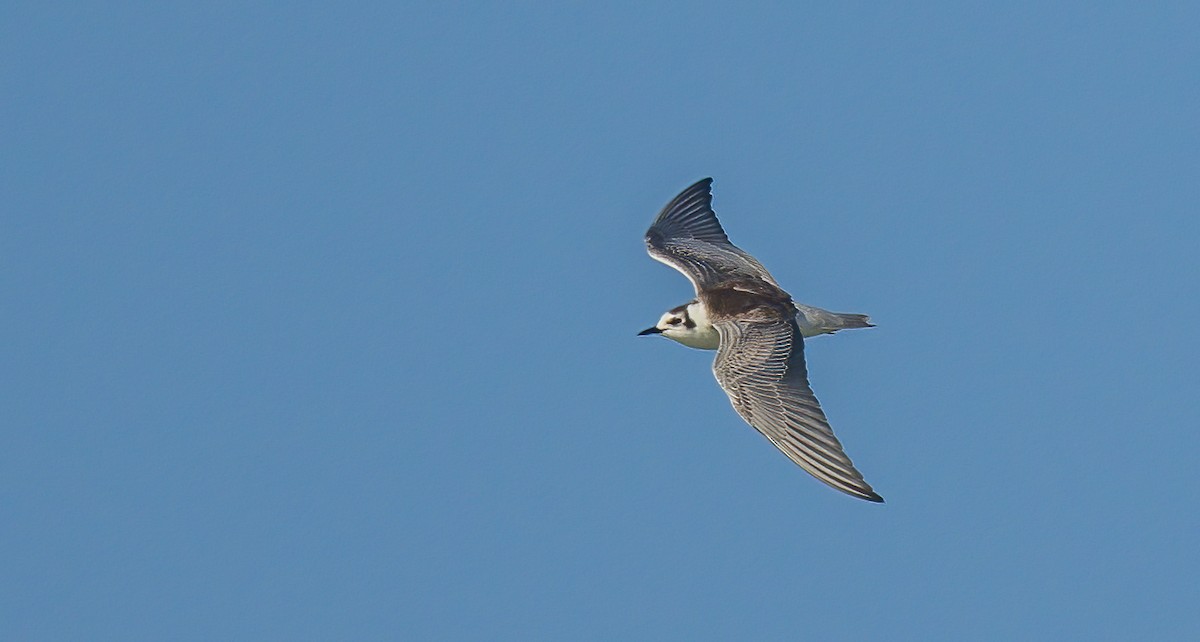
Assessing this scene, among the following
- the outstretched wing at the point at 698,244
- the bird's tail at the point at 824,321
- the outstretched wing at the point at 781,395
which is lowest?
the outstretched wing at the point at 781,395

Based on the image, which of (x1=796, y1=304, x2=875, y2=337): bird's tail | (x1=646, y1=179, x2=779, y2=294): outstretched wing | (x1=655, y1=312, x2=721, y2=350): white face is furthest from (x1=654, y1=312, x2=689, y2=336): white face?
(x1=796, y1=304, x2=875, y2=337): bird's tail

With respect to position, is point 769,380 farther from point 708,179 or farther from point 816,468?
point 708,179

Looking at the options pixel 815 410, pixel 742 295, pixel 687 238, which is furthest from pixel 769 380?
pixel 687 238

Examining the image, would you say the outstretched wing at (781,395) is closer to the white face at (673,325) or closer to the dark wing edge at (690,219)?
the white face at (673,325)

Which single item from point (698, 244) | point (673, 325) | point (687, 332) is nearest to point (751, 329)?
point (687, 332)

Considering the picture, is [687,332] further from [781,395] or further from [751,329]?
[781,395]

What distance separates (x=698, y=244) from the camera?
79.9ft

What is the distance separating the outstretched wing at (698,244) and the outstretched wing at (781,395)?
222 cm

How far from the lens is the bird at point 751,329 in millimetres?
18203

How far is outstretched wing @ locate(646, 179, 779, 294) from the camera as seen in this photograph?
918 inches

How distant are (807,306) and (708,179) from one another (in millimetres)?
4022

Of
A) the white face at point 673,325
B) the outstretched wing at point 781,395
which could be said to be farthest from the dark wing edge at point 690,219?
the outstretched wing at point 781,395

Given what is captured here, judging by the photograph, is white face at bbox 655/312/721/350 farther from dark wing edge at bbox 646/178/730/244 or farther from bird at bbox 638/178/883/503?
dark wing edge at bbox 646/178/730/244

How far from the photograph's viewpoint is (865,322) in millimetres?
22391
